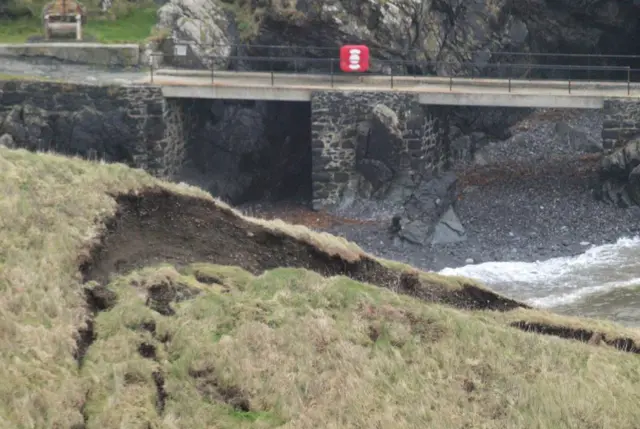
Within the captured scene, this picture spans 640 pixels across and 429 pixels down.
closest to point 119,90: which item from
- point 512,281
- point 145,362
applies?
point 512,281

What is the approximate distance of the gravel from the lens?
29250 mm

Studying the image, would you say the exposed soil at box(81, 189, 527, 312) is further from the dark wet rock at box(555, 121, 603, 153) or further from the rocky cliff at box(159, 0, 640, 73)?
the dark wet rock at box(555, 121, 603, 153)

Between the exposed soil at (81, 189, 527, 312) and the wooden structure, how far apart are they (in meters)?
20.8

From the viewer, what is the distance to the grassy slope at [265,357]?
12.5 meters

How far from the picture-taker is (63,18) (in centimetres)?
3781

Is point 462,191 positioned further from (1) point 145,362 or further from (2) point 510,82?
(1) point 145,362

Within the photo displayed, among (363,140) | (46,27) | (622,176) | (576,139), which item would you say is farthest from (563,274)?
(46,27)

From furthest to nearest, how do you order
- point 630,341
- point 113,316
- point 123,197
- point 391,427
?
point 123,197, point 630,341, point 113,316, point 391,427

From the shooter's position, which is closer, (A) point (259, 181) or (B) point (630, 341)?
(B) point (630, 341)

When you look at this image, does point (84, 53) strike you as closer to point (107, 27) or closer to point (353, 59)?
point (107, 27)

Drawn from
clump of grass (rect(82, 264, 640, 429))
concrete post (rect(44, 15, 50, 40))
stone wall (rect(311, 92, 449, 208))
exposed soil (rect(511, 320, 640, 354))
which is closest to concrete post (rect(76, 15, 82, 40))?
concrete post (rect(44, 15, 50, 40))

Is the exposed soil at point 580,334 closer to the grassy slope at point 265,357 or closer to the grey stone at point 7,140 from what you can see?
the grassy slope at point 265,357

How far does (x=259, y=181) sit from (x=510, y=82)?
998cm

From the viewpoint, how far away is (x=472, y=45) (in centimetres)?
3828
